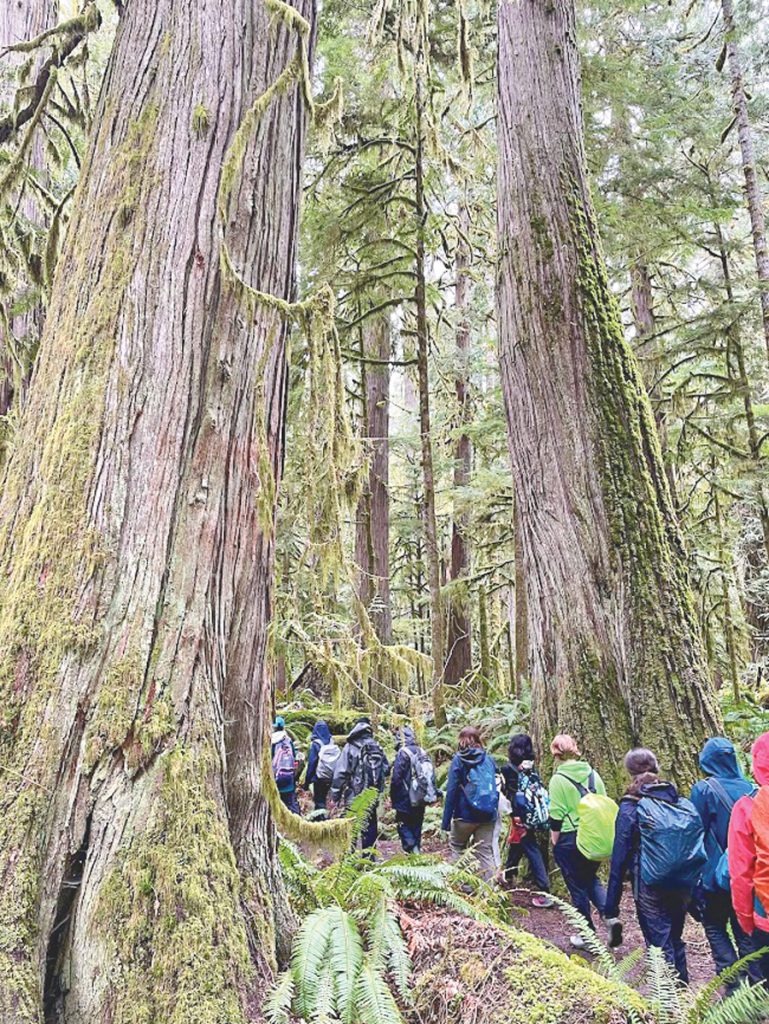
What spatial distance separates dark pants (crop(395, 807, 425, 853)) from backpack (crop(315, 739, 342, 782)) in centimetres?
98

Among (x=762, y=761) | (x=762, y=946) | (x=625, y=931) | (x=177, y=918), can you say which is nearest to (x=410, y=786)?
(x=625, y=931)

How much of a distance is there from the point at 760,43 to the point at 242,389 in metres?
→ 11.3

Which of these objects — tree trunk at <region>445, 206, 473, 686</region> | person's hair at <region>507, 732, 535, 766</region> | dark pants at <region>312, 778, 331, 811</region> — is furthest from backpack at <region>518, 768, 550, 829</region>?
tree trunk at <region>445, 206, 473, 686</region>

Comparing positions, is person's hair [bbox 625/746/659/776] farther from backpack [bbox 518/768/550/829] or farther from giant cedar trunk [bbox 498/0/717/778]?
backpack [bbox 518/768/550/829]

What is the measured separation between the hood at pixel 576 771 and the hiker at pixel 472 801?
34.7 inches

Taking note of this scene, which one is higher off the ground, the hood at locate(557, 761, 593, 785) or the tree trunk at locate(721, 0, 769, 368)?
the tree trunk at locate(721, 0, 769, 368)

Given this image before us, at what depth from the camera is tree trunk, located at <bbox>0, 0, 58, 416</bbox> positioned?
609 cm

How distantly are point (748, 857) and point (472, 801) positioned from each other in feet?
9.14

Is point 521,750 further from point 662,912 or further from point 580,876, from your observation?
point 662,912

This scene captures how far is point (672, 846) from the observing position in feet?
13.2

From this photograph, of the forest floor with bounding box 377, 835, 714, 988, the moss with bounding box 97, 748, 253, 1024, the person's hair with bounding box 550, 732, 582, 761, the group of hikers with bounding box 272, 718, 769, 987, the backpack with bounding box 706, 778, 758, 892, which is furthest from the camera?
the person's hair with bounding box 550, 732, 582, 761

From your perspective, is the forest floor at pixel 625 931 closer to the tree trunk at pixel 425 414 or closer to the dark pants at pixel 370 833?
the dark pants at pixel 370 833

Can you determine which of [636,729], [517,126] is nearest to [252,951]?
[636,729]

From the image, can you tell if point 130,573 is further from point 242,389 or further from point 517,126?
point 517,126
